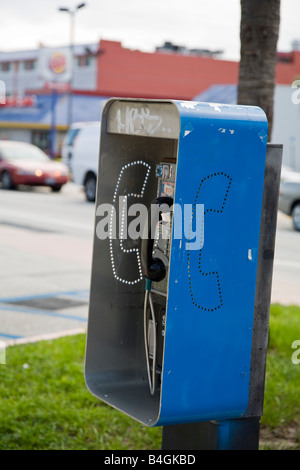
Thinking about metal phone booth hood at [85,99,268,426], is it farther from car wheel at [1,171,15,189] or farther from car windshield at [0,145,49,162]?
car windshield at [0,145,49,162]

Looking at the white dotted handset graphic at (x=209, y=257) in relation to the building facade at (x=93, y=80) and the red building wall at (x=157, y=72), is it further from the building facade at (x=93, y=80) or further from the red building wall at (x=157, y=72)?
the red building wall at (x=157, y=72)

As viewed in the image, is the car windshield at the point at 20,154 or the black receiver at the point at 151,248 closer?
the black receiver at the point at 151,248

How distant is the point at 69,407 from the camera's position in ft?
14.8

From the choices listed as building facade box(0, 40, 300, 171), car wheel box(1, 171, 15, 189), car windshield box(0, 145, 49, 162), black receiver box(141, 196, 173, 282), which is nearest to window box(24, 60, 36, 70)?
building facade box(0, 40, 300, 171)

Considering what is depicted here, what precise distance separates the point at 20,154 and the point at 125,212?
18594mm

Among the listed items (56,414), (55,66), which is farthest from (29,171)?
(55,66)

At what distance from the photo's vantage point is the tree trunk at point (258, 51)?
5.03 meters

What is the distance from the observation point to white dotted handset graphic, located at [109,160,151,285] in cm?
354

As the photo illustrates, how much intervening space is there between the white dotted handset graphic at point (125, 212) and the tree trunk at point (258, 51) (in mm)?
1848

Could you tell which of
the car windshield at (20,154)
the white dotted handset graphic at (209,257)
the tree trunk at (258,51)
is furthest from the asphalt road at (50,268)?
the car windshield at (20,154)

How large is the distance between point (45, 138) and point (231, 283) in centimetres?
4419

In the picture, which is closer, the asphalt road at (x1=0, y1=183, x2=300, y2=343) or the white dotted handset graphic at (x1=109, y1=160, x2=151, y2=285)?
the white dotted handset graphic at (x1=109, y1=160, x2=151, y2=285)

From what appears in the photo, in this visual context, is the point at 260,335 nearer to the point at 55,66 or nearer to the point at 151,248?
the point at 151,248
